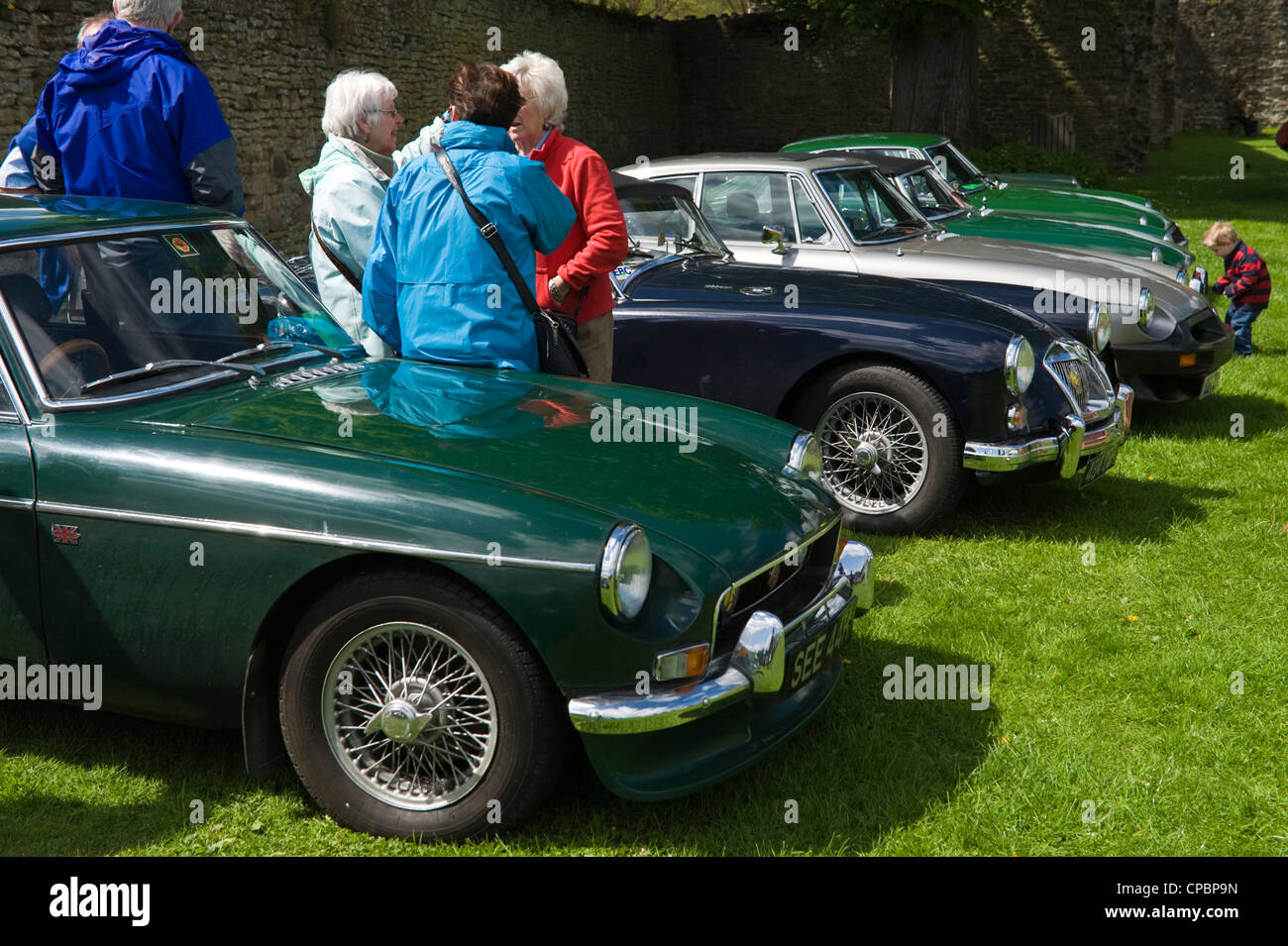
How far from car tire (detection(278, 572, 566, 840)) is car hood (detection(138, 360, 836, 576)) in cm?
38

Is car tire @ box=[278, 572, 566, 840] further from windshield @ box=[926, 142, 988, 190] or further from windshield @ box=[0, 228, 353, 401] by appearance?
windshield @ box=[926, 142, 988, 190]

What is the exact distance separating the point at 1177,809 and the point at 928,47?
751 inches

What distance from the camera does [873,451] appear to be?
18.2ft

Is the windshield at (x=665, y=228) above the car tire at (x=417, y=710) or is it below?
above

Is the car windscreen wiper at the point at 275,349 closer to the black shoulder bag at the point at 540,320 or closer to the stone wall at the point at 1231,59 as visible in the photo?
the black shoulder bag at the point at 540,320

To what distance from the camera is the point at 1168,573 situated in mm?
5109

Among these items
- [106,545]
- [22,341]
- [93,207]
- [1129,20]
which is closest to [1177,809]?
[106,545]

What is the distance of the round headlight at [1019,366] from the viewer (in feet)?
17.4

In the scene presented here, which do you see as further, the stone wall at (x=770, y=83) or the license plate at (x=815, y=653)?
the stone wall at (x=770, y=83)

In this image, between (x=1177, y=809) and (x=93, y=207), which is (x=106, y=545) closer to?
(x=93, y=207)

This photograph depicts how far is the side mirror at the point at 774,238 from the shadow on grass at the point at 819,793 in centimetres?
354

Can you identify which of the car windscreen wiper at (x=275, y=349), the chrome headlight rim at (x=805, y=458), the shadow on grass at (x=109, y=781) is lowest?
the shadow on grass at (x=109, y=781)

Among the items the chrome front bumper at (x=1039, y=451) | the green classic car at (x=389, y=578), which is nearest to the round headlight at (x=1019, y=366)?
the chrome front bumper at (x=1039, y=451)

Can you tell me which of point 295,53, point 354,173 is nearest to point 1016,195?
point 354,173
